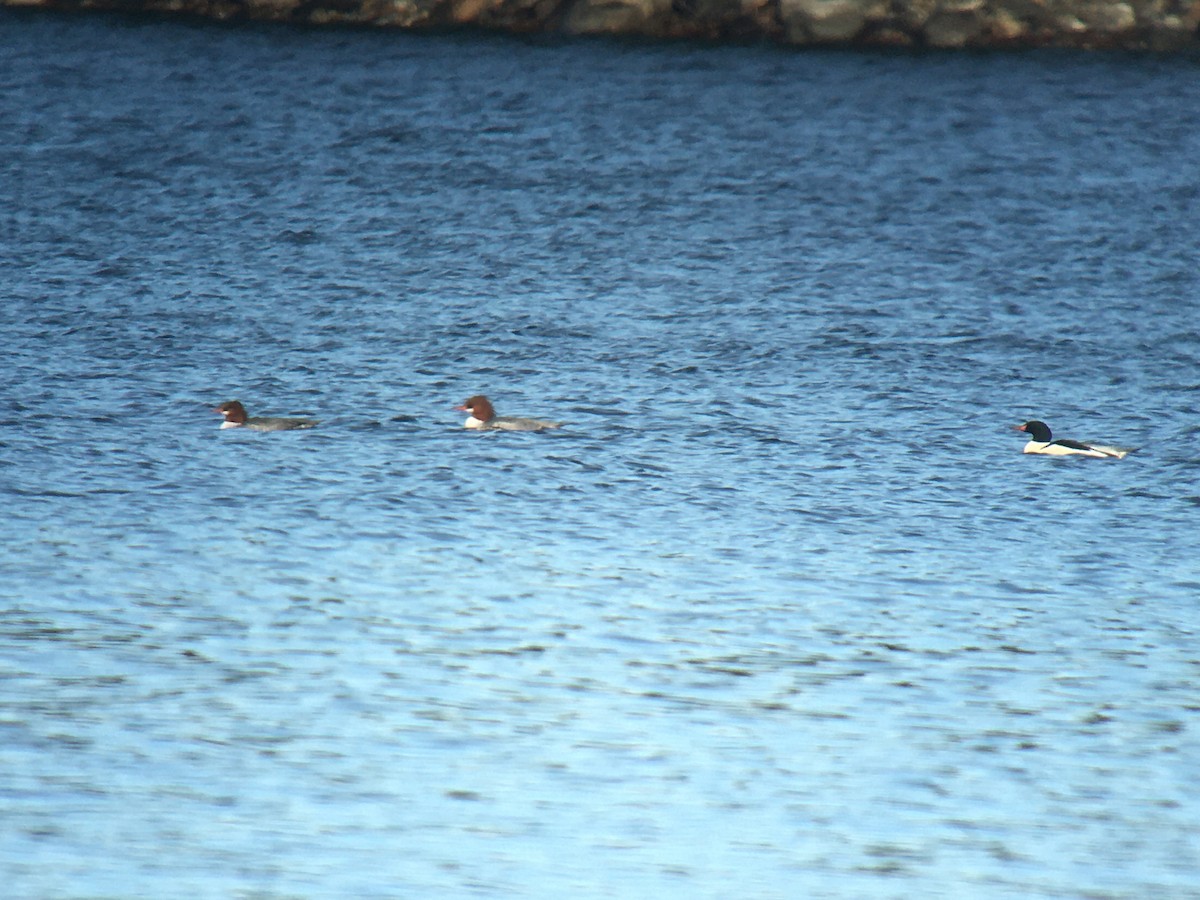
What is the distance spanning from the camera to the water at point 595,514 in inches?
366

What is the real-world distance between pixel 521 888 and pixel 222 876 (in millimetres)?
1409

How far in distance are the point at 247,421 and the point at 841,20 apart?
30.3 metres

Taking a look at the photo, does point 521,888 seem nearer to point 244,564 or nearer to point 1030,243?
point 244,564

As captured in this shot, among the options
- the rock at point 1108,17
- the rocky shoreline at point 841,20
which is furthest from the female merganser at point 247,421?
the rock at point 1108,17

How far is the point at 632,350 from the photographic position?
72.3ft

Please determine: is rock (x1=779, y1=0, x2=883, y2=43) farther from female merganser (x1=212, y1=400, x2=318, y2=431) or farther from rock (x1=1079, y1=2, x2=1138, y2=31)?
female merganser (x1=212, y1=400, x2=318, y2=431)

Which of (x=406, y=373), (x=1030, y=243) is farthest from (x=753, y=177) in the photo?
(x=406, y=373)

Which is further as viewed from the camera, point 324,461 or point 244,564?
point 324,461

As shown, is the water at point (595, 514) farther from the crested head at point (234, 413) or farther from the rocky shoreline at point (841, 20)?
the rocky shoreline at point (841, 20)

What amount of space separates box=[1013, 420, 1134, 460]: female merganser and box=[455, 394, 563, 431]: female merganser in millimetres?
4845

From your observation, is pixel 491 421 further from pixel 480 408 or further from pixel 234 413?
pixel 234 413

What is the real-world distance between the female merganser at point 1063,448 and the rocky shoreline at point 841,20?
93.7 feet

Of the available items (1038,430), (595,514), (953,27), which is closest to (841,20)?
(953,27)

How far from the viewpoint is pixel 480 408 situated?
18.5m
